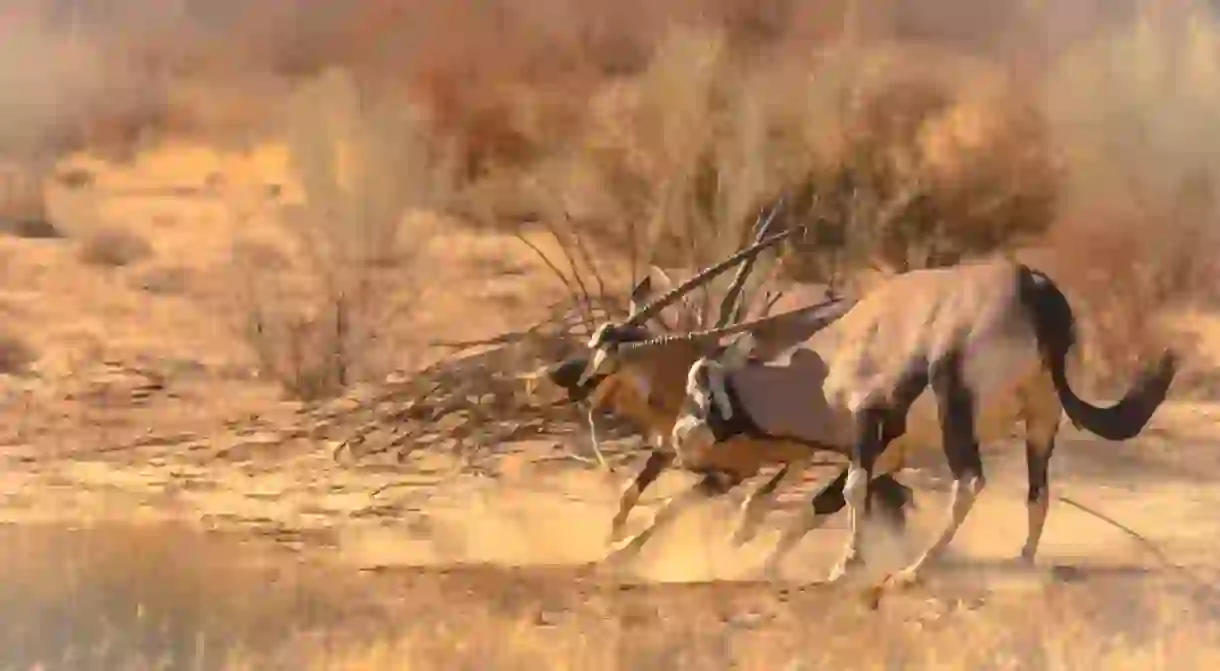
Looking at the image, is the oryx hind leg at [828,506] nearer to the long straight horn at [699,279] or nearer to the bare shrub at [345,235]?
the long straight horn at [699,279]

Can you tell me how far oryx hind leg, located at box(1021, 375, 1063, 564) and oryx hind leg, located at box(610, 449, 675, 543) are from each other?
0.60m

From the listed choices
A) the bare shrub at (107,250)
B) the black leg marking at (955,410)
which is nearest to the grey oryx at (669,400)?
the black leg marking at (955,410)

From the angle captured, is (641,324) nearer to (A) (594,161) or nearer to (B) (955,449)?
(A) (594,161)

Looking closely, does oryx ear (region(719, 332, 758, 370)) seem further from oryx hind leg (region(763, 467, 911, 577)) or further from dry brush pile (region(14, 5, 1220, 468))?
oryx hind leg (region(763, 467, 911, 577))

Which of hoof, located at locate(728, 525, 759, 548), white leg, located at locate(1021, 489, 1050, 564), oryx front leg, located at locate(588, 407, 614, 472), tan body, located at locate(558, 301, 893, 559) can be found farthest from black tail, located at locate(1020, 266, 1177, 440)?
oryx front leg, located at locate(588, 407, 614, 472)

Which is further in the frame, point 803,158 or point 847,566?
point 803,158

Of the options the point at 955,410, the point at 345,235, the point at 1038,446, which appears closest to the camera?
the point at 955,410

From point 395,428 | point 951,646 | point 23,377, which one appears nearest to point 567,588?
point 395,428

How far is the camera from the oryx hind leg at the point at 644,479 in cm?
245

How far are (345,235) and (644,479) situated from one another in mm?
678

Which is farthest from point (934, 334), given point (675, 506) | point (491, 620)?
Result: point (491, 620)

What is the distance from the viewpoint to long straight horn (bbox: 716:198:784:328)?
8.16 feet

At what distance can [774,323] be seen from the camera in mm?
2479

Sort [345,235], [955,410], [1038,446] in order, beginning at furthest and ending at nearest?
[345,235]
[1038,446]
[955,410]
